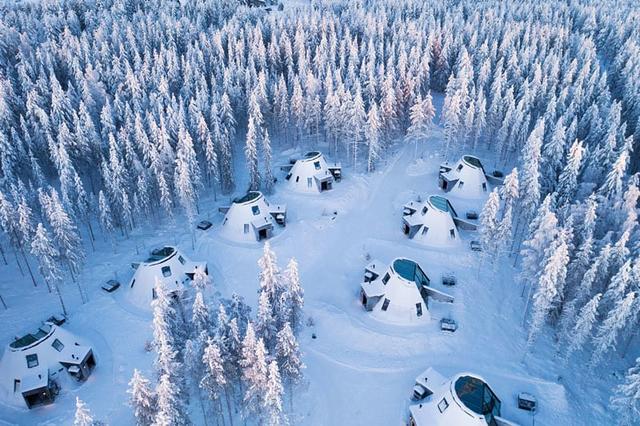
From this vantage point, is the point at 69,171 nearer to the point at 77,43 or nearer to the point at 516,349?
the point at 77,43

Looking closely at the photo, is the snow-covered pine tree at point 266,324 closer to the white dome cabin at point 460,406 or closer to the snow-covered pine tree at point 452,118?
the white dome cabin at point 460,406

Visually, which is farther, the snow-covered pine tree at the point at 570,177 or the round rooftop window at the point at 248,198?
the round rooftop window at the point at 248,198

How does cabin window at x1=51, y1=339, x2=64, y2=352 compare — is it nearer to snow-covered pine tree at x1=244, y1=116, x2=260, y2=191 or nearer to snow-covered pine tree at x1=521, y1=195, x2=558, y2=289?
snow-covered pine tree at x1=244, y1=116, x2=260, y2=191

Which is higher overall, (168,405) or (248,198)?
(168,405)

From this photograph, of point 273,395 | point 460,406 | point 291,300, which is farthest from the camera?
point 291,300

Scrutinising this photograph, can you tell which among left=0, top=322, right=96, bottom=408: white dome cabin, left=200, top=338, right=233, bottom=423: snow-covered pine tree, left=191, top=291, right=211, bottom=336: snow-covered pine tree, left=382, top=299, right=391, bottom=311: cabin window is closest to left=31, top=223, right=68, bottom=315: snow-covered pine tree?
left=0, top=322, right=96, bottom=408: white dome cabin

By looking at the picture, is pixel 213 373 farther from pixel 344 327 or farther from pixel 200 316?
pixel 344 327

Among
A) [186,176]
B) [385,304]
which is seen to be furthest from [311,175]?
[385,304]

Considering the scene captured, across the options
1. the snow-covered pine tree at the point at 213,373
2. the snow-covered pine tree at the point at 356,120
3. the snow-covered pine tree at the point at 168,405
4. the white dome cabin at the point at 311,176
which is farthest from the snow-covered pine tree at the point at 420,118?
the snow-covered pine tree at the point at 168,405

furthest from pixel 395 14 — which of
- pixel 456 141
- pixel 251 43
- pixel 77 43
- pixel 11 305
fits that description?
pixel 11 305
